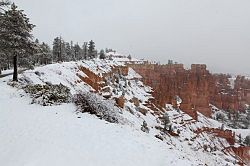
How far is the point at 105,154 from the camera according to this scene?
50.1 ft

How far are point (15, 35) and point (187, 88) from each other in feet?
345

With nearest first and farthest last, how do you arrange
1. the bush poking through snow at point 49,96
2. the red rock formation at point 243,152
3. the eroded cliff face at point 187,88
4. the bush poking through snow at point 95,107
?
the bush poking through snow at point 95,107
the bush poking through snow at point 49,96
the red rock formation at point 243,152
the eroded cliff face at point 187,88

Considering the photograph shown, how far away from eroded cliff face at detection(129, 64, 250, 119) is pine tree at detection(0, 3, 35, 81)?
61.0 m

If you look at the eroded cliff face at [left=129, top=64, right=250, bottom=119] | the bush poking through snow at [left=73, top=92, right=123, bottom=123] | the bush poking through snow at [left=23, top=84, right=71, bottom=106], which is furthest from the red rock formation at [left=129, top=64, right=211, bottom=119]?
the bush poking through snow at [left=73, top=92, right=123, bottom=123]

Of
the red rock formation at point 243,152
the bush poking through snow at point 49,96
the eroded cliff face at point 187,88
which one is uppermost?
the bush poking through snow at point 49,96

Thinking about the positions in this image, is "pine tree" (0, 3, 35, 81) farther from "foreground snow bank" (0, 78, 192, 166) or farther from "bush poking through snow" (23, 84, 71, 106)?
"foreground snow bank" (0, 78, 192, 166)

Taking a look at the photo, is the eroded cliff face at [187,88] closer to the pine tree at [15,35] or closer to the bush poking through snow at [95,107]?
the pine tree at [15,35]

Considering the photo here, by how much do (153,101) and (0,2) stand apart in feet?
234

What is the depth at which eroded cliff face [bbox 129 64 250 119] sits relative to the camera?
105200mm

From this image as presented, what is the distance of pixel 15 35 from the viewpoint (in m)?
32.1

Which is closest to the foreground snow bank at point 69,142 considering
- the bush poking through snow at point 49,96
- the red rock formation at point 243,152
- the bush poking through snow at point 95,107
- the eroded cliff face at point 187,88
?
the bush poking through snow at point 95,107

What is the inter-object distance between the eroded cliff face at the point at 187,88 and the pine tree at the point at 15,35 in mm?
61022

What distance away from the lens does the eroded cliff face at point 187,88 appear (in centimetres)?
10520

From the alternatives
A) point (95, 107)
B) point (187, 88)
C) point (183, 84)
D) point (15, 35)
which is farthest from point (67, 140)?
point (183, 84)
